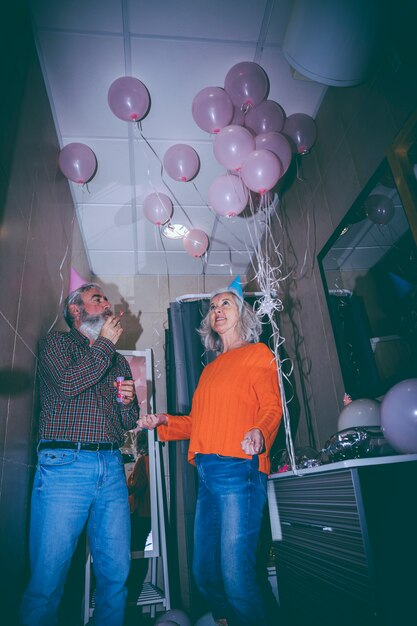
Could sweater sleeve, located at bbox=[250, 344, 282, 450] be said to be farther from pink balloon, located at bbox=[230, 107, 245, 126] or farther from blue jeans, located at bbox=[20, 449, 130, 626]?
pink balloon, located at bbox=[230, 107, 245, 126]

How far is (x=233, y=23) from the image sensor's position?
79.5 inches

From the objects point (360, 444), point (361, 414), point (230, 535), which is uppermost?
point (361, 414)

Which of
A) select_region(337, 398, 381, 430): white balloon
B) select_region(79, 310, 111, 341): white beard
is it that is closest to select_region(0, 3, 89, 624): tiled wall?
select_region(79, 310, 111, 341): white beard

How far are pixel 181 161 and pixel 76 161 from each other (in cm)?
69

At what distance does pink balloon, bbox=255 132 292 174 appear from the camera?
222 centimetres

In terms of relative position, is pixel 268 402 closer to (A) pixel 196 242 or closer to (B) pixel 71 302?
(B) pixel 71 302

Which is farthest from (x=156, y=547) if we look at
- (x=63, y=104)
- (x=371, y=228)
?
(x=63, y=104)

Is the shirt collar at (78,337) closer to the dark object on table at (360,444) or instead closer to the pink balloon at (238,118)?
the dark object on table at (360,444)

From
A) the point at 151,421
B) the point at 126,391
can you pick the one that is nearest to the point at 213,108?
the point at 126,391

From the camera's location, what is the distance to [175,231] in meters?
3.46

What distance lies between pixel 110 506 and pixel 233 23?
2.55 meters

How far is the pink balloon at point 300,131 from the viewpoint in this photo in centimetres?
241

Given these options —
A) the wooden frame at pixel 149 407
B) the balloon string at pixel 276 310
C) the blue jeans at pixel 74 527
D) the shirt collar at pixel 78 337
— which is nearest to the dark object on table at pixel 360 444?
the balloon string at pixel 276 310

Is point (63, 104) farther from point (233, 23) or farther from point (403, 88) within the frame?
point (403, 88)
